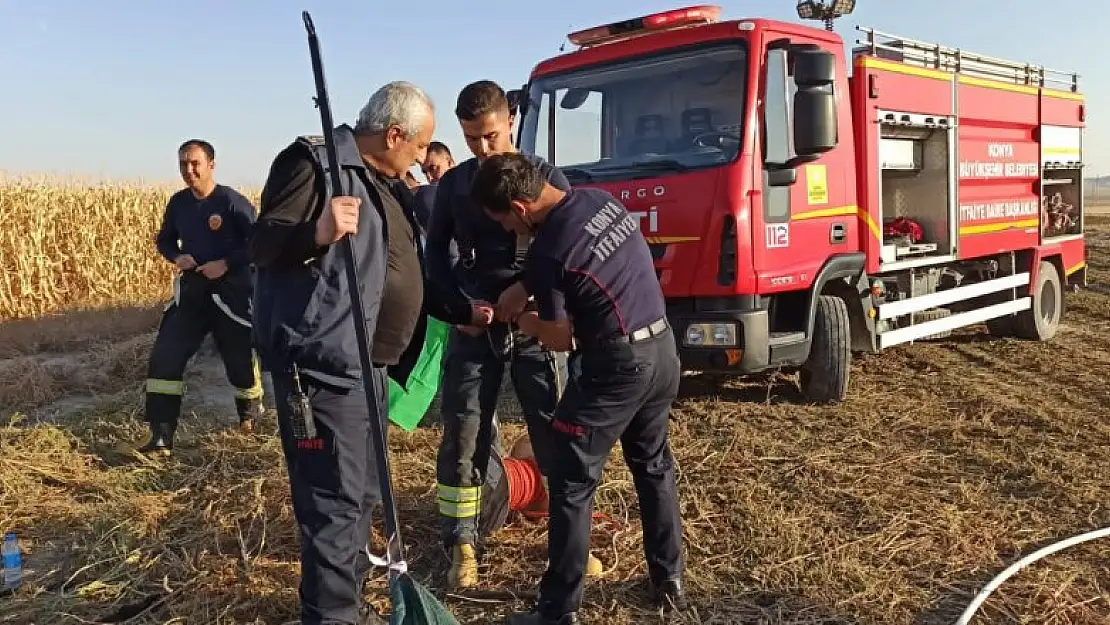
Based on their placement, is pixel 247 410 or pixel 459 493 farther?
pixel 247 410

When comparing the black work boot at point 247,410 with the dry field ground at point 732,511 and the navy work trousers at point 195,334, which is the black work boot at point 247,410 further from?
the dry field ground at point 732,511

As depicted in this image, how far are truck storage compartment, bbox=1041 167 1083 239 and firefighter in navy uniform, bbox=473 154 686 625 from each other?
778cm

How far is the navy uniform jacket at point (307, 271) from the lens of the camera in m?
2.54

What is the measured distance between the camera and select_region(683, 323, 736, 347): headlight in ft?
17.6

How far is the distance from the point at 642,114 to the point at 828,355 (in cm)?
209

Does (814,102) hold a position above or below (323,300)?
above

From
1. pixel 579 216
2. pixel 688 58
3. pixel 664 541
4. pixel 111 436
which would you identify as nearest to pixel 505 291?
pixel 579 216

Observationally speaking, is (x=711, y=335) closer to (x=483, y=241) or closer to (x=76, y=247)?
(x=483, y=241)

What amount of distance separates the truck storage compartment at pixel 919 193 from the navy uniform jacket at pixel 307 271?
16.9 ft

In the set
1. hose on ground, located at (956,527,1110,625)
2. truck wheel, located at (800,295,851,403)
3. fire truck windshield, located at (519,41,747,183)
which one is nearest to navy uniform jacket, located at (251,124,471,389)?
hose on ground, located at (956,527,1110,625)

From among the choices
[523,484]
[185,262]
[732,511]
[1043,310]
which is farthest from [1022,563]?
[1043,310]

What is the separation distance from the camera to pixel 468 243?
3656 millimetres

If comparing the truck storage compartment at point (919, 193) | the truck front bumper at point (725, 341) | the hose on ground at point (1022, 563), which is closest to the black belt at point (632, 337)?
the hose on ground at point (1022, 563)

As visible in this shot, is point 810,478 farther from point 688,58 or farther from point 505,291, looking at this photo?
point 688,58
